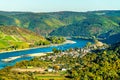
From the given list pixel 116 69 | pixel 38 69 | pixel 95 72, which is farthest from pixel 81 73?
pixel 38 69

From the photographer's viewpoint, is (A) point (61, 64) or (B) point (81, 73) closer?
(B) point (81, 73)

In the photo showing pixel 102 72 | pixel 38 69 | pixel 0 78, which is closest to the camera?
pixel 0 78

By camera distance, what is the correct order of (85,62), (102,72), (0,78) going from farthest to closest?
(85,62), (102,72), (0,78)

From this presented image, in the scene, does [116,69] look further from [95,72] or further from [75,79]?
[75,79]

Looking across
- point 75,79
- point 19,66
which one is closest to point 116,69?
point 75,79

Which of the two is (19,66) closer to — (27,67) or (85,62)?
(27,67)

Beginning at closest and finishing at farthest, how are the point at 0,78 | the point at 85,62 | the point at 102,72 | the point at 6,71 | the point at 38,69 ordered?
the point at 0,78, the point at 102,72, the point at 6,71, the point at 38,69, the point at 85,62

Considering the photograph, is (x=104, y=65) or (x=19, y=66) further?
(x=19, y=66)

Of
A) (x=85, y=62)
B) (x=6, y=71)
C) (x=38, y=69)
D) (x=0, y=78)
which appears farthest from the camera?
(x=85, y=62)
